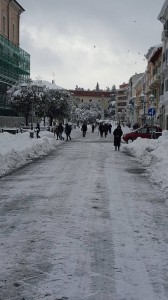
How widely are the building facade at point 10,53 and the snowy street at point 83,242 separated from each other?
46.7 m

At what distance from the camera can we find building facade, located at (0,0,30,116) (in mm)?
57781

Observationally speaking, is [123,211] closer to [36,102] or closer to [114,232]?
[114,232]

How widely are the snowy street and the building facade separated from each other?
46.7 m

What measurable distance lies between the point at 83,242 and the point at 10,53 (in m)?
57.8

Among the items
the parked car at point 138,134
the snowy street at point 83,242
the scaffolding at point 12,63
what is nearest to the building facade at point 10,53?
the scaffolding at point 12,63

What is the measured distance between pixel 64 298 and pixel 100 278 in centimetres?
73

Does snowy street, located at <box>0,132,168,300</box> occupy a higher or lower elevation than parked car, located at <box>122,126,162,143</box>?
lower

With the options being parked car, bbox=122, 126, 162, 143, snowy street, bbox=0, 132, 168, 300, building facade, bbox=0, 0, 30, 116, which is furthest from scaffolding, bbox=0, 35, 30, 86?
→ snowy street, bbox=0, 132, 168, 300

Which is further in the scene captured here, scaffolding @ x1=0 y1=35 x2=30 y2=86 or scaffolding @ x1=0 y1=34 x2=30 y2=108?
scaffolding @ x1=0 y1=35 x2=30 y2=86

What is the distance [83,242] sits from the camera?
21.6 ft

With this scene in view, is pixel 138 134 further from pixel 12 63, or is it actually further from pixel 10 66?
pixel 12 63

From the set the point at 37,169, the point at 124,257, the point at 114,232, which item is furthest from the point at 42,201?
the point at 37,169

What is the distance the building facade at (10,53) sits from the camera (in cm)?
5778

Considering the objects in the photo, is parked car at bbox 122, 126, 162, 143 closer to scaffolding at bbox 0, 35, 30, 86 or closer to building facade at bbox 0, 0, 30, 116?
building facade at bbox 0, 0, 30, 116
